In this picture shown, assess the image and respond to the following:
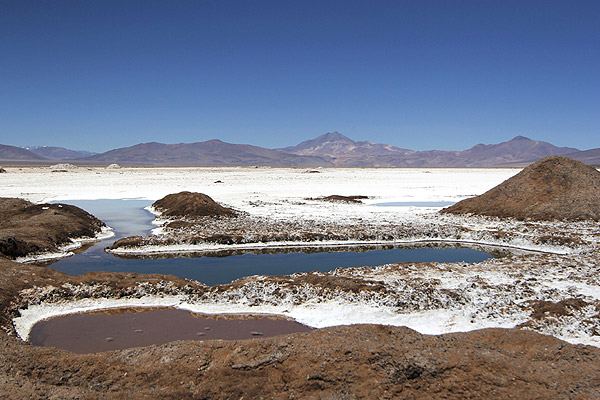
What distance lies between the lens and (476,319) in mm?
8383

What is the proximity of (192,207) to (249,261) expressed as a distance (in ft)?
30.4

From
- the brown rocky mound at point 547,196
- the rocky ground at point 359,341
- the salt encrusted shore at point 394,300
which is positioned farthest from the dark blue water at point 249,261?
the brown rocky mound at point 547,196

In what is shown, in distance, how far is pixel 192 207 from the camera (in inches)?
892

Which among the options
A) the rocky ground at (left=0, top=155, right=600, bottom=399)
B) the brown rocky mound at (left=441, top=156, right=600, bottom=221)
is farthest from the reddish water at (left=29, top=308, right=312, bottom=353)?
the brown rocky mound at (left=441, top=156, right=600, bottom=221)

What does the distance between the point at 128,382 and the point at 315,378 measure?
2.25 metres

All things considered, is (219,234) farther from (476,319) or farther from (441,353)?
(441,353)

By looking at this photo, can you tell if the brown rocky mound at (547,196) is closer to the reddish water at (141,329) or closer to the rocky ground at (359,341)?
the rocky ground at (359,341)

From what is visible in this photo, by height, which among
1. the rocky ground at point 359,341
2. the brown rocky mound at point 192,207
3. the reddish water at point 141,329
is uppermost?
the brown rocky mound at point 192,207

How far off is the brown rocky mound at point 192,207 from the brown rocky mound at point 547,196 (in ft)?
38.6

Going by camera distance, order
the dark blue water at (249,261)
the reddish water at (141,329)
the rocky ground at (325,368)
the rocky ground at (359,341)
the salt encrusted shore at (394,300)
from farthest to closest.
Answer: the dark blue water at (249,261), the salt encrusted shore at (394,300), the reddish water at (141,329), the rocky ground at (359,341), the rocky ground at (325,368)

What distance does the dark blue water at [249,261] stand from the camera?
12891mm

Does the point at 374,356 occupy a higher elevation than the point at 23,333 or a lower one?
higher

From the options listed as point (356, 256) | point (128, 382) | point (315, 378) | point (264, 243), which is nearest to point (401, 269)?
point (356, 256)

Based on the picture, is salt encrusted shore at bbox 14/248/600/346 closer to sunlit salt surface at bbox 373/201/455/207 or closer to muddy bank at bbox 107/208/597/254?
muddy bank at bbox 107/208/597/254
